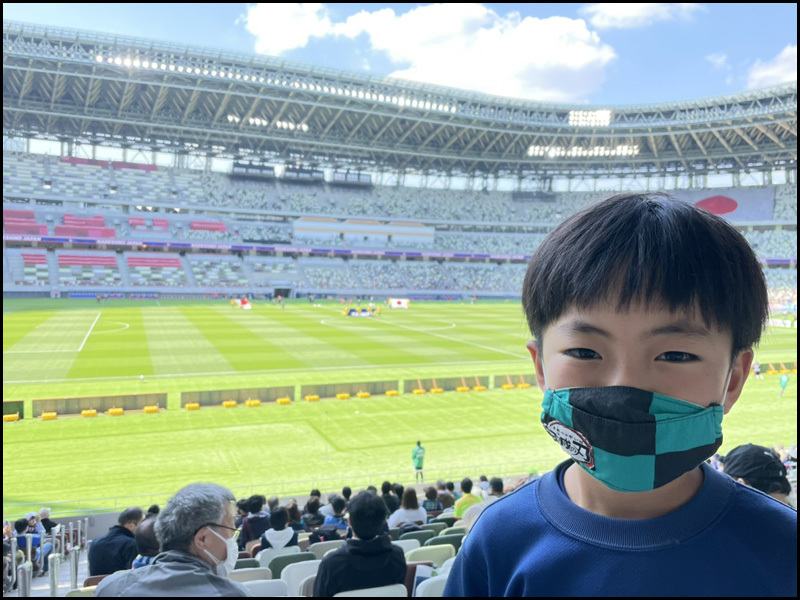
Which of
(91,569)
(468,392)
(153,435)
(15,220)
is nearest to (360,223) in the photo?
Answer: (15,220)

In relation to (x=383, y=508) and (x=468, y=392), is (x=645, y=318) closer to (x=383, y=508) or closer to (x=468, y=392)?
(x=383, y=508)

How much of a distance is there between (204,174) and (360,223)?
26363 millimetres

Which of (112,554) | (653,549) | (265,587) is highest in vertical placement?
(653,549)

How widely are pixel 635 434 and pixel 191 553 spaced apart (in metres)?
3.24

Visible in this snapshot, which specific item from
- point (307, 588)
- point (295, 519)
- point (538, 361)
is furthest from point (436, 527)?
point (538, 361)

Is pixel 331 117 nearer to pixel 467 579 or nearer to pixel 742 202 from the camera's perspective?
pixel 742 202

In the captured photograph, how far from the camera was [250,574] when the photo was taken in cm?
588

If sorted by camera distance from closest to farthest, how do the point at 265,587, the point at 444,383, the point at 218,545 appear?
the point at 218,545, the point at 265,587, the point at 444,383

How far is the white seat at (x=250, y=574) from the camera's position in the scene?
5.75 metres

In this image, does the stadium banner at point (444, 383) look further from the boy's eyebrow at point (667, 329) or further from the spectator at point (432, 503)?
the boy's eyebrow at point (667, 329)

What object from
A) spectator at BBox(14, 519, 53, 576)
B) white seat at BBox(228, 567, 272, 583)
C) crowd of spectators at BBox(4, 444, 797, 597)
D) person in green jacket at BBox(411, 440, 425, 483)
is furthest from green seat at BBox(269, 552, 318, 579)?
person in green jacket at BBox(411, 440, 425, 483)

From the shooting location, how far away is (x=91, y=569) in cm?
706

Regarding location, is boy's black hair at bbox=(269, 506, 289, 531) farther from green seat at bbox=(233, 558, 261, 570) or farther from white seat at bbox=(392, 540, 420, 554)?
white seat at bbox=(392, 540, 420, 554)

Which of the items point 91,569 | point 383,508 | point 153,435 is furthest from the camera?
point 153,435
